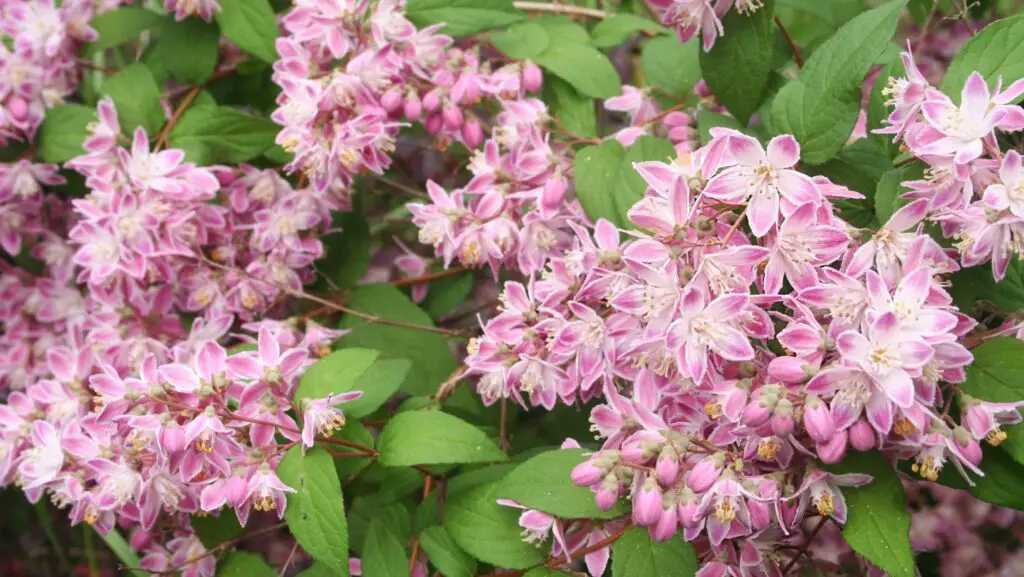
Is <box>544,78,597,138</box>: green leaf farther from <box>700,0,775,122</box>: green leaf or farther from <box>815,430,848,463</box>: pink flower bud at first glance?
<box>815,430,848,463</box>: pink flower bud

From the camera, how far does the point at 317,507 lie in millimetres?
1108

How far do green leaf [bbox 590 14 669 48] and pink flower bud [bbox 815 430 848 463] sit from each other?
35.1 inches

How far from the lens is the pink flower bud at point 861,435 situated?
902 millimetres

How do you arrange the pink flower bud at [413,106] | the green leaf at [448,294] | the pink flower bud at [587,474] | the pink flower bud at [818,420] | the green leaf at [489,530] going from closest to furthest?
1. the pink flower bud at [818,420]
2. the pink flower bud at [587,474]
3. the green leaf at [489,530]
4. the pink flower bud at [413,106]
5. the green leaf at [448,294]

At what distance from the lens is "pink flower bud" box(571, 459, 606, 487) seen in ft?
3.37

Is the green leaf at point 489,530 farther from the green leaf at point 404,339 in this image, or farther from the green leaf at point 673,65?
the green leaf at point 673,65

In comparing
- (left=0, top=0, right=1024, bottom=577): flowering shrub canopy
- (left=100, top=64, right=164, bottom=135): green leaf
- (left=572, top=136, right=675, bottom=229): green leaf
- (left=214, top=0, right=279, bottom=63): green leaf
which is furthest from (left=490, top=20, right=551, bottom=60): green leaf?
(left=100, top=64, right=164, bottom=135): green leaf

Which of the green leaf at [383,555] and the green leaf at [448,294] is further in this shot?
the green leaf at [448,294]

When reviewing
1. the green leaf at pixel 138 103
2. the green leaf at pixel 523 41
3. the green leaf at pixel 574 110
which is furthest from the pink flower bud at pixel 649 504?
the green leaf at pixel 138 103

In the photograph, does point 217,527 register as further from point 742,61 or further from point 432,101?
point 742,61

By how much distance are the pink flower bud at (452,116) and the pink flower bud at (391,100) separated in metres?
0.08

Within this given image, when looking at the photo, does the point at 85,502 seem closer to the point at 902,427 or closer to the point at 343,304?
the point at 343,304

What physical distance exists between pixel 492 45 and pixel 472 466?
75 cm

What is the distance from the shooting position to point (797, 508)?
1.01m
